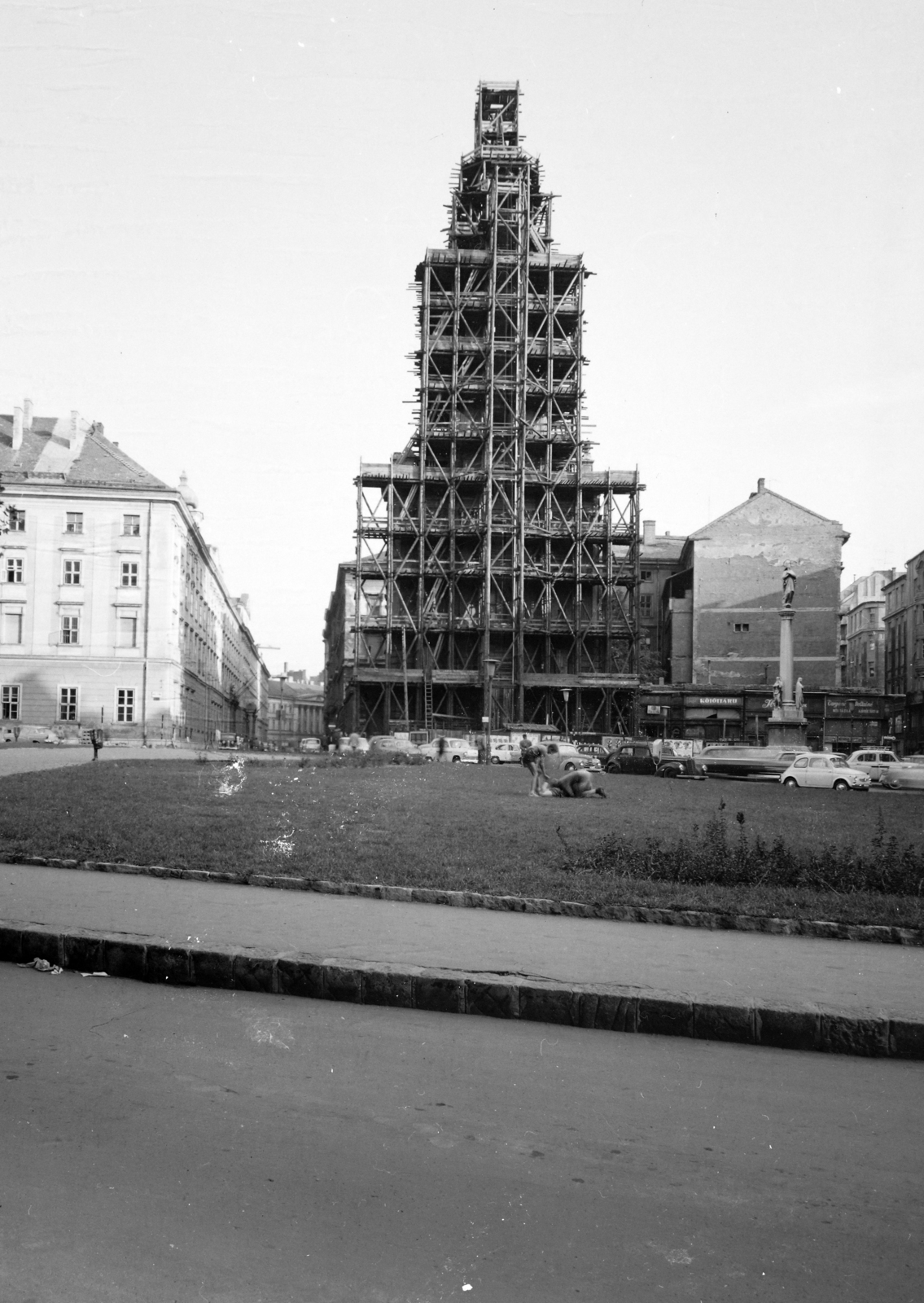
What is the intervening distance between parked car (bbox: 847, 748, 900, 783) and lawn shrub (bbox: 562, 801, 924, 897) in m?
30.7

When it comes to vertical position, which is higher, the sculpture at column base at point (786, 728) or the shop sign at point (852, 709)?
the shop sign at point (852, 709)

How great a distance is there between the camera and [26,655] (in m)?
63.3

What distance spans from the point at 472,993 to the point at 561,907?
9.16 ft

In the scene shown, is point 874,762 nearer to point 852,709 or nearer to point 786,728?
point 786,728

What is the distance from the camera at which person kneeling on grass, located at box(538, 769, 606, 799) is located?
79.2 ft

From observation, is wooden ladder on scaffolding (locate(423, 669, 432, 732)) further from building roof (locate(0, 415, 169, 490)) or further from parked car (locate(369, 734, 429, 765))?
building roof (locate(0, 415, 169, 490))

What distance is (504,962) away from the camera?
283 inches

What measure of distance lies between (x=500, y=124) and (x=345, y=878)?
77.9 metres

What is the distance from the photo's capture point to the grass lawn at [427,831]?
393 inches

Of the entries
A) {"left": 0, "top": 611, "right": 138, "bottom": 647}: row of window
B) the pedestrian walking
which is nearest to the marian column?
the pedestrian walking

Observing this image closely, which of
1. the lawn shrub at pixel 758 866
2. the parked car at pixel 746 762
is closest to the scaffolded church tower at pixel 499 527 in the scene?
the parked car at pixel 746 762

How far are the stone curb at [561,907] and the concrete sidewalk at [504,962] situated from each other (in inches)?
7.0

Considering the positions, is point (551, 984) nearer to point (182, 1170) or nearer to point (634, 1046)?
point (634, 1046)

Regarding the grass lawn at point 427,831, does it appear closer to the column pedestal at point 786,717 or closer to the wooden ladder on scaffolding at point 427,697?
the column pedestal at point 786,717
